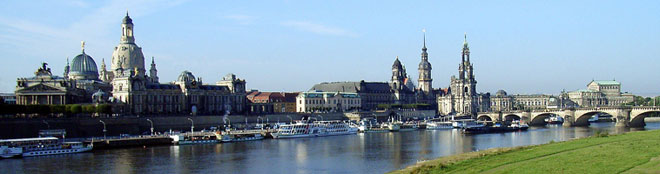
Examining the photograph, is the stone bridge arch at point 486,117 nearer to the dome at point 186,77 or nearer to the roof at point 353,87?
the roof at point 353,87

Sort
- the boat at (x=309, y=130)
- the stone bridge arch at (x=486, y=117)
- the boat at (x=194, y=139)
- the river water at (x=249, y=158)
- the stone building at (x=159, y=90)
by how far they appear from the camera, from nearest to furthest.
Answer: the river water at (x=249, y=158) < the boat at (x=194, y=139) < the boat at (x=309, y=130) < the stone building at (x=159, y=90) < the stone bridge arch at (x=486, y=117)

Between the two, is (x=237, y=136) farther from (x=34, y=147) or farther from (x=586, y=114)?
(x=586, y=114)

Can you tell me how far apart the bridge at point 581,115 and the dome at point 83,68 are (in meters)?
81.6

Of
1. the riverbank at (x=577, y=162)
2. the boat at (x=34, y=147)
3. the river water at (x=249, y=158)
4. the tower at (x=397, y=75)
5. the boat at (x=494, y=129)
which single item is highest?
the tower at (x=397, y=75)

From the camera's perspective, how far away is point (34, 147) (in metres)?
67.4

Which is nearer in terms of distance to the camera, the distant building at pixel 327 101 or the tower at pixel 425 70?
the distant building at pixel 327 101

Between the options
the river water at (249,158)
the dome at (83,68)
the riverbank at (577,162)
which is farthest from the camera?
the dome at (83,68)

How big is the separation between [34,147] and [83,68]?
67312 mm

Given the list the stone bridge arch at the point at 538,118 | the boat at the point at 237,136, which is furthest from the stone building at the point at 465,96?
the boat at the point at 237,136

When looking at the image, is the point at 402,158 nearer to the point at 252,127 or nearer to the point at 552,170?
the point at 552,170

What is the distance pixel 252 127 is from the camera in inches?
4673

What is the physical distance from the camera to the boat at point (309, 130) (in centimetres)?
9811

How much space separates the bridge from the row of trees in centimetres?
8051

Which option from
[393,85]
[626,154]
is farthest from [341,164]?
[393,85]
